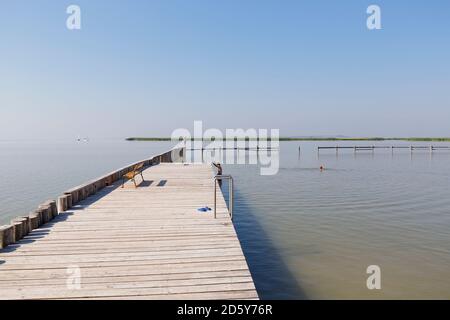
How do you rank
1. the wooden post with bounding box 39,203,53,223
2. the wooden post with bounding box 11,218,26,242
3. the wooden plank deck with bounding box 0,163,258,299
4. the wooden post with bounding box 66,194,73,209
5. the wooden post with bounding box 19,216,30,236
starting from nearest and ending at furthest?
the wooden plank deck with bounding box 0,163,258,299 < the wooden post with bounding box 11,218,26,242 < the wooden post with bounding box 19,216,30,236 < the wooden post with bounding box 39,203,53,223 < the wooden post with bounding box 66,194,73,209

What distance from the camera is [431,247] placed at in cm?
1009

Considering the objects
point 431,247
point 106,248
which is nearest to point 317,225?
point 431,247

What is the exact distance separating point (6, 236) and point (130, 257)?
2427 mm

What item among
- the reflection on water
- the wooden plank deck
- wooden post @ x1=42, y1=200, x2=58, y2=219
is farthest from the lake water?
wooden post @ x1=42, y1=200, x2=58, y2=219

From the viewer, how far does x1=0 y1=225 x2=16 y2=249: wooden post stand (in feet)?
20.3

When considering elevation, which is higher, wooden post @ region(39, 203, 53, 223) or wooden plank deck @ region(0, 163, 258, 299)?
wooden post @ region(39, 203, 53, 223)

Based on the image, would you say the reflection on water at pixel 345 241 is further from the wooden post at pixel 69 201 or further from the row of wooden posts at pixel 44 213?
the wooden post at pixel 69 201

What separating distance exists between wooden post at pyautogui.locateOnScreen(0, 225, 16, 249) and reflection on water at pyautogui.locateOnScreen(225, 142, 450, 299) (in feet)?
16.2

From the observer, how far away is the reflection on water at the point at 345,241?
7.58 meters

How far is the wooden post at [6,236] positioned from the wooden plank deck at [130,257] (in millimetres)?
120

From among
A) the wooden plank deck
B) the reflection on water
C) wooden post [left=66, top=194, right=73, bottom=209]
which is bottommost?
the reflection on water

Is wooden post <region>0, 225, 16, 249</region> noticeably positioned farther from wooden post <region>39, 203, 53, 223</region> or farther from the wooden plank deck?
wooden post <region>39, 203, 53, 223</region>

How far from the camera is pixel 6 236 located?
6320 mm

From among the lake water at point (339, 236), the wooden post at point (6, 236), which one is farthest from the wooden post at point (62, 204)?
the lake water at point (339, 236)
